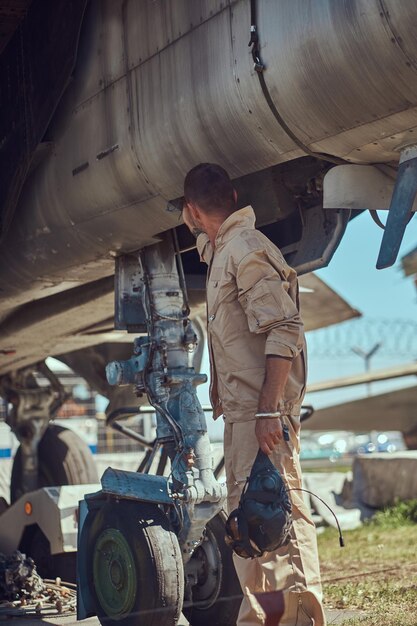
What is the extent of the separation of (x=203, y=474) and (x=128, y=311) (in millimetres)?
1293

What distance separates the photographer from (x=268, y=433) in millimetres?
3887

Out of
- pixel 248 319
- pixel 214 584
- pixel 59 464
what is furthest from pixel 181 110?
pixel 59 464

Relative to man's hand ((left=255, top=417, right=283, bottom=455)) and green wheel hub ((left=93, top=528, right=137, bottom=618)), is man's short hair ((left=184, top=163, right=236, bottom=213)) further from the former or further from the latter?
green wheel hub ((left=93, top=528, right=137, bottom=618))

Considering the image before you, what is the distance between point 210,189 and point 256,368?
81 cm

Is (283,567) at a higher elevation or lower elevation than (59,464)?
lower

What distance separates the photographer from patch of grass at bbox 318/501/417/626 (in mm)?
5561

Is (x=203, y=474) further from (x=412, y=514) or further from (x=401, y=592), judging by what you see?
(x=412, y=514)

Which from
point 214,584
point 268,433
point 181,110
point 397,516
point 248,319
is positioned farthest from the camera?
point 397,516

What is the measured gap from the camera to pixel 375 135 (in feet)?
13.6

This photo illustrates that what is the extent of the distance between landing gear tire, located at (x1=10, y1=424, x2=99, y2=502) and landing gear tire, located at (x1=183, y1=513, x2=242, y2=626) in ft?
15.3

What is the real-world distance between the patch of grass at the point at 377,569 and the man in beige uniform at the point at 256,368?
4.26ft

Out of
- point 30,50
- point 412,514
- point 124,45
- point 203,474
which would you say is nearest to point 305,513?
point 203,474

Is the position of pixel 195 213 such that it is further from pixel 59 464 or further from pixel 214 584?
pixel 59 464

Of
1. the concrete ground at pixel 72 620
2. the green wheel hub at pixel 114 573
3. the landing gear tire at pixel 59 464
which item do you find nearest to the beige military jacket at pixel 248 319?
the green wheel hub at pixel 114 573
